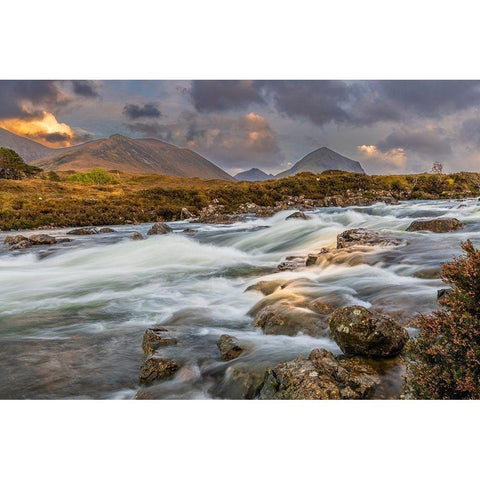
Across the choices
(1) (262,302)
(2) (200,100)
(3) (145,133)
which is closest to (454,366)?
(1) (262,302)

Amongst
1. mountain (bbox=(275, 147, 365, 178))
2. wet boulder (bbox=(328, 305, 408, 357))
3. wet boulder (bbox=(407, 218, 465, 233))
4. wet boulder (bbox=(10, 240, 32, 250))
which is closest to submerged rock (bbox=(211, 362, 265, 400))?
wet boulder (bbox=(328, 305, 408, 357))

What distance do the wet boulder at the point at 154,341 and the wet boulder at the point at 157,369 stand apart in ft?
1.57

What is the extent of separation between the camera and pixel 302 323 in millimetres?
5688

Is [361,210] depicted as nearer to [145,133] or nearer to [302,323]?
[145,133]

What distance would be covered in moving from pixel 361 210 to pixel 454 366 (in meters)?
24.0

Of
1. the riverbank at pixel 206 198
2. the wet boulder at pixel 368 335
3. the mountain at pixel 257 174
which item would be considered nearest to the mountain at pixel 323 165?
the riverbank at pixel 206 198

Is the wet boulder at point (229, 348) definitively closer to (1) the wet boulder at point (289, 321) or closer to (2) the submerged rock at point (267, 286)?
(1) the wet boulder at point (289, 321)

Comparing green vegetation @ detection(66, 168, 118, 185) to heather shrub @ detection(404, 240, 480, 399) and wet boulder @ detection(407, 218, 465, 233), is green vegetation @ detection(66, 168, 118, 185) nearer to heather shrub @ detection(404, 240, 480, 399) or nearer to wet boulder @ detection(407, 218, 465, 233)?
wet boulder @ detection(407, 218, 465, 233)

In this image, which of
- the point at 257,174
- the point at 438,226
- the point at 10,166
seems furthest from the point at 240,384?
the point at 10,166

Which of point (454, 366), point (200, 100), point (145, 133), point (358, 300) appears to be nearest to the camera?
point (454, 366)

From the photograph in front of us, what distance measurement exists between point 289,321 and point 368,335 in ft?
5.14

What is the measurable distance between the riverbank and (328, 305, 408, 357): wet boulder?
19.2 metres

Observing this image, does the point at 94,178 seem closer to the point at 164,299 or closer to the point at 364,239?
the point at 364,239

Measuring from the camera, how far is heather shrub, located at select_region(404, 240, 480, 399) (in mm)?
2838
